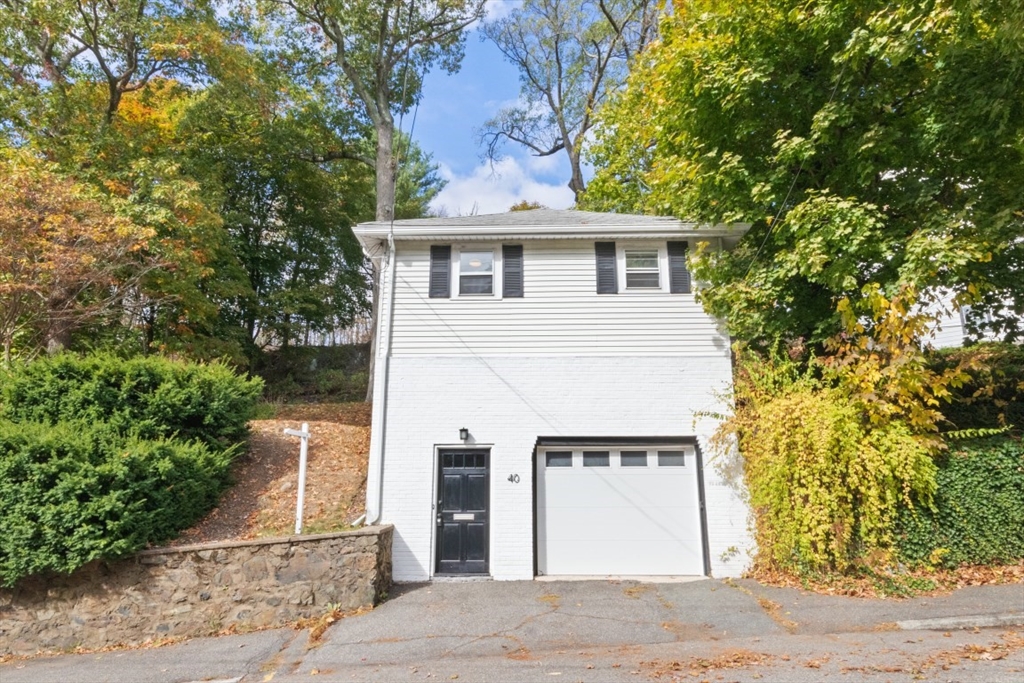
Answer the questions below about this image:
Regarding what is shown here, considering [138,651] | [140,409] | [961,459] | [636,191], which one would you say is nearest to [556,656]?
[138,651]

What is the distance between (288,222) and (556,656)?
1949 centimetres

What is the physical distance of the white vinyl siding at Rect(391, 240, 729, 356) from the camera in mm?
9422

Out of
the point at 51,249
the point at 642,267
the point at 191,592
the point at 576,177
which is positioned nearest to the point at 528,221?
the point at 642,267

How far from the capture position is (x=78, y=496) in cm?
682

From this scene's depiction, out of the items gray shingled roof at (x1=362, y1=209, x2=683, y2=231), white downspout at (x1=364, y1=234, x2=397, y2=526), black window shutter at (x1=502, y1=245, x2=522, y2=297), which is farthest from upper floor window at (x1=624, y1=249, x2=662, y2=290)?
white downspout at (x1=364, y1=234, x2=397, y2=526)

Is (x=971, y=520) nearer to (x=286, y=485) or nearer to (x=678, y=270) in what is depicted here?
(x=678, y=270)

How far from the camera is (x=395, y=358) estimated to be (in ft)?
30.7

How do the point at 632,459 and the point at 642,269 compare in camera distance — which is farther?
the point at 642,269

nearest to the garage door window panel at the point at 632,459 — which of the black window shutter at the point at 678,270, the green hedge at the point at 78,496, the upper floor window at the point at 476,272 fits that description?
the black window shutter at the point at 678,270

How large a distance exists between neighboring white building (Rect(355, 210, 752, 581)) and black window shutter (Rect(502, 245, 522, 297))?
0.02m

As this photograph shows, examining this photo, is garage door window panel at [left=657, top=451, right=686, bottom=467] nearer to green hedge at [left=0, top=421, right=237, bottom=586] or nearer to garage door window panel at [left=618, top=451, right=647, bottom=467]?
garage door window panel at [left=618, top=451, right=647, bottom=467]

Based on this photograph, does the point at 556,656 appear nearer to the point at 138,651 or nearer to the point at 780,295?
the point at 138,651

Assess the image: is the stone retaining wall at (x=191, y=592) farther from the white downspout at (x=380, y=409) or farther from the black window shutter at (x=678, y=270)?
the black window shutter at (x=678, y=270)

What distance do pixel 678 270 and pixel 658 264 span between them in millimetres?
356
